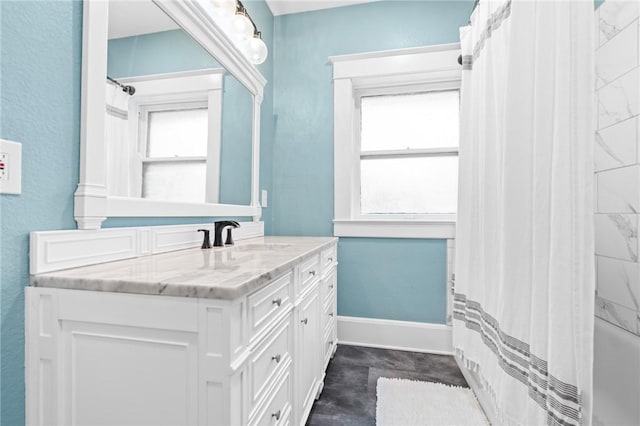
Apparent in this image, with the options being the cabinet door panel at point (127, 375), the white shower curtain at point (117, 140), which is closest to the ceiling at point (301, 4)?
the white shower curtain at point (117, 140)

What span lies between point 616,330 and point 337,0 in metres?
2.59

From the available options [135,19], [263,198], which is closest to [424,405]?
[263,198]

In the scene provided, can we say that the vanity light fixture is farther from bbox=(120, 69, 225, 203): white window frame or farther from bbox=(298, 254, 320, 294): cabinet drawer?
bbox=(298, 254, 320, 294): cabinet drawer

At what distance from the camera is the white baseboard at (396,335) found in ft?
7.09

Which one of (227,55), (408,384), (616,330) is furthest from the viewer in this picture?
(408,384)

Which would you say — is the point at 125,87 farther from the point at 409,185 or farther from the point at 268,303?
the point at 409,185

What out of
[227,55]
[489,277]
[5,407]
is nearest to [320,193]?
[227,55]

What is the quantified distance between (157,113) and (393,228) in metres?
1.66

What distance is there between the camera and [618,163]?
1374mm

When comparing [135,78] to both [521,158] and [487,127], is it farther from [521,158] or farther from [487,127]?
[487,127]

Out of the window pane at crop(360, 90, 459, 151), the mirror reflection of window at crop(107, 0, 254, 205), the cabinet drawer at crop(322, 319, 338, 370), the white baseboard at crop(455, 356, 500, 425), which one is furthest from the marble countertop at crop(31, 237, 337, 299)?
the window pane at crop(360, 90, 459, 151)

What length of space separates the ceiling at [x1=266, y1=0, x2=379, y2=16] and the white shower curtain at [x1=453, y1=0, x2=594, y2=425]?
1.09 meters

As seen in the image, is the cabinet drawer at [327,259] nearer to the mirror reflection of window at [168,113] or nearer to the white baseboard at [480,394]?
the mirror reflection of window at [168,113]

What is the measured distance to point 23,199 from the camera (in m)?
0.74
